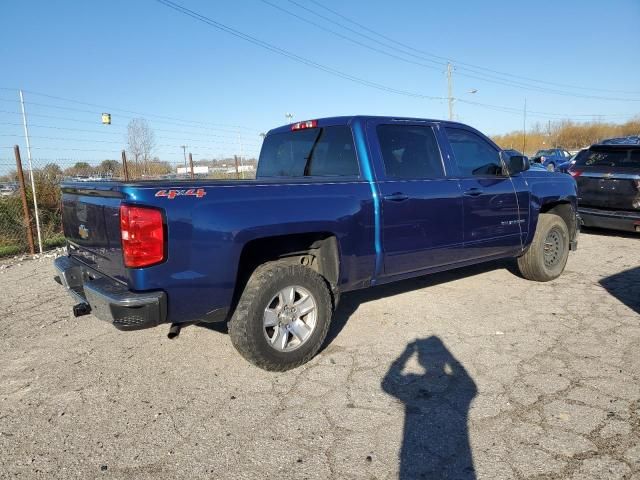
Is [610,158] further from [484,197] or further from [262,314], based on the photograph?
[262,314]

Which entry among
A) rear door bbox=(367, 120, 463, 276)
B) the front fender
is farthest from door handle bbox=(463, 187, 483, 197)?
the front fender

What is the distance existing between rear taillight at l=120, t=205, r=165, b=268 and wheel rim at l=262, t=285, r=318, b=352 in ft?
2.95

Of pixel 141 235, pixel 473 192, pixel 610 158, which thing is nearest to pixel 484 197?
pixel 473 192

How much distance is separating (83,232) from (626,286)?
5.70 meters

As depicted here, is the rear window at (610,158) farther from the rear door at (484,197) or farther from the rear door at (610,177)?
the rear door at (484,197)

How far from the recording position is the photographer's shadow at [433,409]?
2359 millimetres

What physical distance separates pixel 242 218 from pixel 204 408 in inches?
49.4

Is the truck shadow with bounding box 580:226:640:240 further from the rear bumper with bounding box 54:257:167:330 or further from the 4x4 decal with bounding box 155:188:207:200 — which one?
the rear bumper with bounding box 54:257:167:330

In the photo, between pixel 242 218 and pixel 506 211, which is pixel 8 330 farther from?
pixel 506 211

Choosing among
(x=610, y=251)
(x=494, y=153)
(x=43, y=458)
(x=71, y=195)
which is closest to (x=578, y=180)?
(x=610, y=251)

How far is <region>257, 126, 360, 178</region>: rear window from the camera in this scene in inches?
159

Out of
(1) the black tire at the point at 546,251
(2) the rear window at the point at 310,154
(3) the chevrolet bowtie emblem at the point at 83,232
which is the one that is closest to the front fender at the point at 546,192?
(1) the black tire at the point at 546,251

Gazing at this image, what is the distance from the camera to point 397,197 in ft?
12.7

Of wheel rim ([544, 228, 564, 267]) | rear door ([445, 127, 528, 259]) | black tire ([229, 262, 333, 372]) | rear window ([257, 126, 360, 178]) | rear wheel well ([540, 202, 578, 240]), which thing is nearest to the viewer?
black tire ([229, 262, 333, 372])
